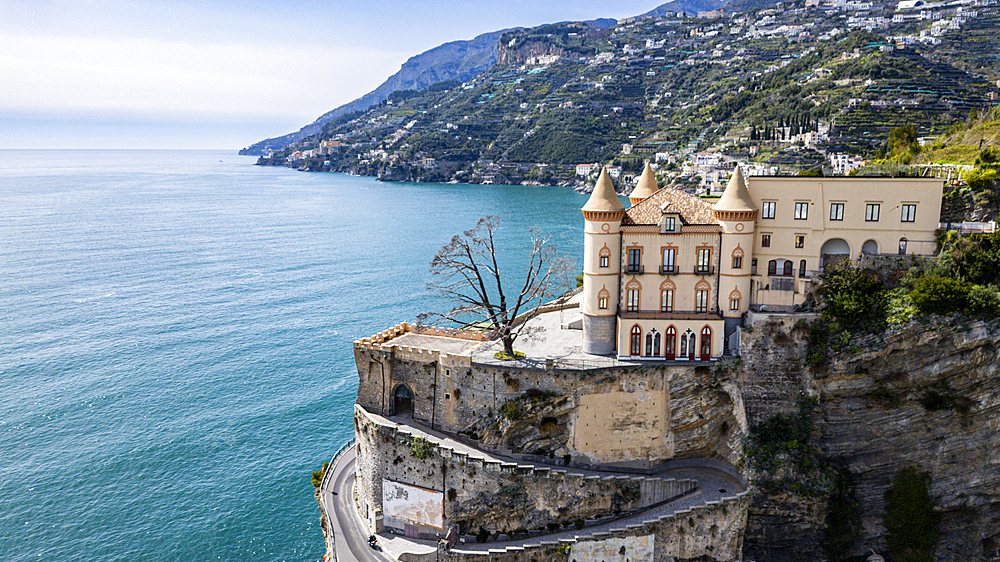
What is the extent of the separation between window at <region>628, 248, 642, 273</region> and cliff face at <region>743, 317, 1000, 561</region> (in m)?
8.27

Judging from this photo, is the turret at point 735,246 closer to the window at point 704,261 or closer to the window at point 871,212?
the window at point 704,261

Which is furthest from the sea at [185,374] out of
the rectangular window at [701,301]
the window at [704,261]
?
the window at [704,261]

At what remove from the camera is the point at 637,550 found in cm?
3095

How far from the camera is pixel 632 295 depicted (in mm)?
35500

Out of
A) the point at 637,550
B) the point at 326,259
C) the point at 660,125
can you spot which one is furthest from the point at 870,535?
the point at 660,125

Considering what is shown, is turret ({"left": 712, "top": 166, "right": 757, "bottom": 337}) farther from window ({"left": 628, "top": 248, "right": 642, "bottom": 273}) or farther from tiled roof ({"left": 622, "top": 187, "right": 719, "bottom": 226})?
window ({"left": 628, "top": 248, "right": 642, "bottom": 273})

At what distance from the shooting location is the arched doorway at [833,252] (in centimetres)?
3506

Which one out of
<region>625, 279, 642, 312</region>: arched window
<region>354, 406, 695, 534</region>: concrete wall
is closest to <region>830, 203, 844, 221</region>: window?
<region>625, 279, 642, 312</region>: arched window

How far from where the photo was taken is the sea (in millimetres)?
39125

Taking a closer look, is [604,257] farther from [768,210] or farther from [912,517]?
[912,517]

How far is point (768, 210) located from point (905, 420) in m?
13.9

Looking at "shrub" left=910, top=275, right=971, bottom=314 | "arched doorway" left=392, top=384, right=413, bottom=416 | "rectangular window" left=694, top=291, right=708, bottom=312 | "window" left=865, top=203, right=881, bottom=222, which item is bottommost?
"arched doorway" left=392, top=384, right=413, bottom=416

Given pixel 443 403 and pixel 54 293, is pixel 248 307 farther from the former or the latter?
pixel 443 403

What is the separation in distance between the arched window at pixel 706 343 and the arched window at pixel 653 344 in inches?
102
